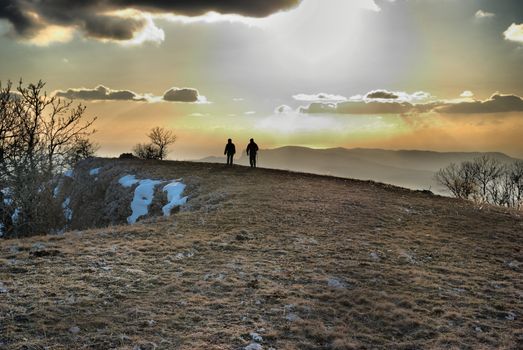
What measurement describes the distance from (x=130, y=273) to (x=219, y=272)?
2.37 m

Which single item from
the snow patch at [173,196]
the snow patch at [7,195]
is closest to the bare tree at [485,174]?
the snow patch at [173,196]

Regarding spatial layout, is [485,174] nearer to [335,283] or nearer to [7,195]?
[335,283]

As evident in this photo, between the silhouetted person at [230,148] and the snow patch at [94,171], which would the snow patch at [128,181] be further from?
the snow patch at [94,171]

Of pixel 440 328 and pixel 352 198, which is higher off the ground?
pixel 352 198

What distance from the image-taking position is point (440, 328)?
8.15 meters

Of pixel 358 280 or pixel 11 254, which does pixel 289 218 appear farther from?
pixel 11 254

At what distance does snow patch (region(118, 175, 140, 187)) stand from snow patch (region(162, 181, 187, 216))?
6.69 metres

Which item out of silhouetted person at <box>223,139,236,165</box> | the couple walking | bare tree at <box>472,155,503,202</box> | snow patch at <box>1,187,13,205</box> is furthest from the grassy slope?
bare tree at <box>472,155,503,202</box>

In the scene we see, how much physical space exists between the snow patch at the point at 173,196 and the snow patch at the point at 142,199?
1.73 metres

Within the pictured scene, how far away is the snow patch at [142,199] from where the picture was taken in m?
29.3

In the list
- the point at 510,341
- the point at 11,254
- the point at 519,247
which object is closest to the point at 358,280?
the point at 510,341

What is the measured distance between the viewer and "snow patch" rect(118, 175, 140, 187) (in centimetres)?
3603

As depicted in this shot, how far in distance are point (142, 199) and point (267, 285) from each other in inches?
913

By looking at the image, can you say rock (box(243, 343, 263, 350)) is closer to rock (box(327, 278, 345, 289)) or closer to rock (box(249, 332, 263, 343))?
rock (box(249, 332, 263, 343))
